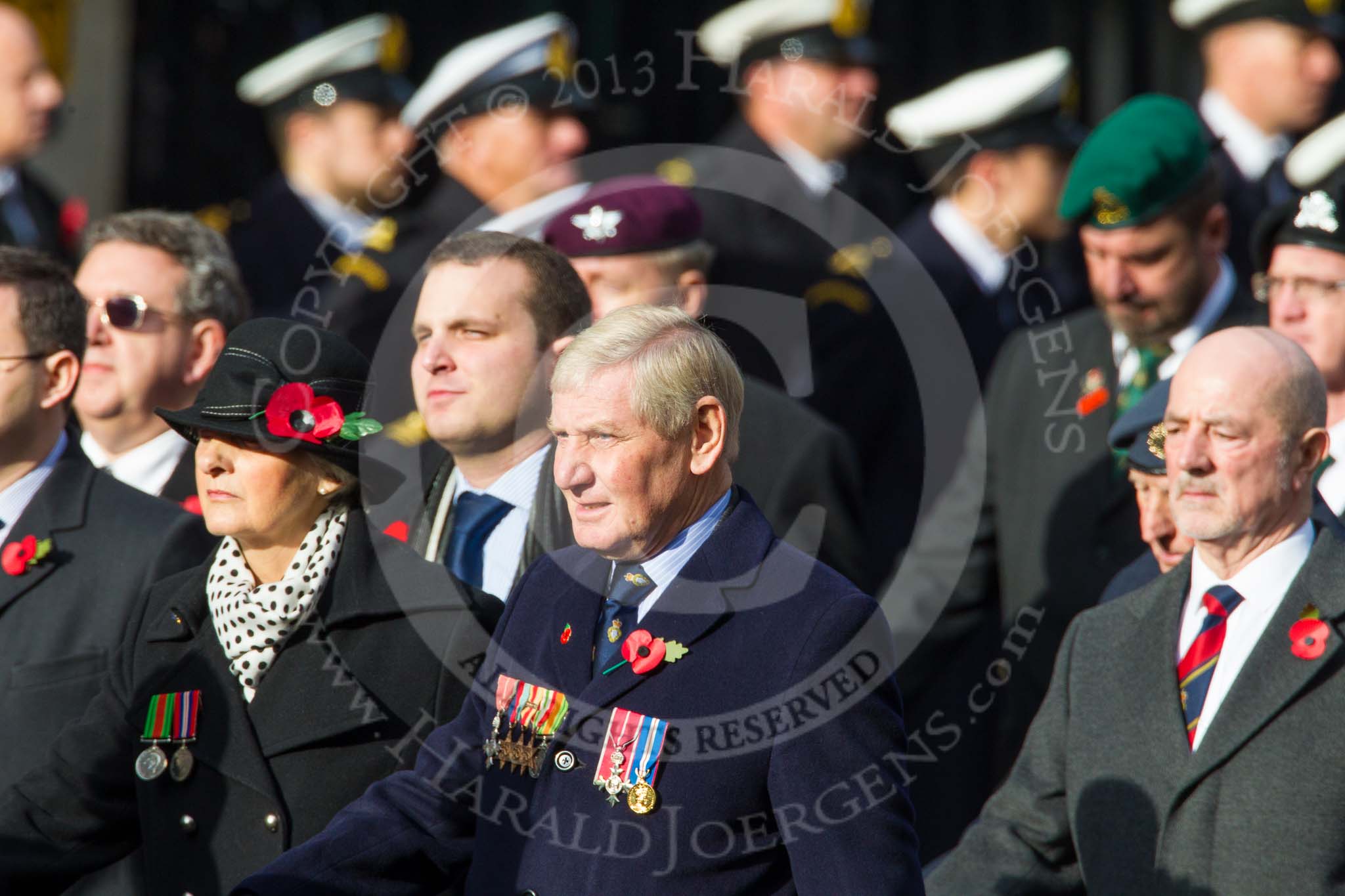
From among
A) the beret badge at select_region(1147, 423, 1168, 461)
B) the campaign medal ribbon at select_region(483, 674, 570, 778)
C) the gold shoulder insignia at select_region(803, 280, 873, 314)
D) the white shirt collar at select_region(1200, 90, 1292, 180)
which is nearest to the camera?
the campaign medal ribbon at select_region(483, 674, 570, 778)

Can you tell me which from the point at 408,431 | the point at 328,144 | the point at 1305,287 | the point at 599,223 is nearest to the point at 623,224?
the point at 599,223

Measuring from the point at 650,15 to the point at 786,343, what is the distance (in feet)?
8.41

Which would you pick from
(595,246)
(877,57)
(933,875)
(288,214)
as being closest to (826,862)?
(933,875)

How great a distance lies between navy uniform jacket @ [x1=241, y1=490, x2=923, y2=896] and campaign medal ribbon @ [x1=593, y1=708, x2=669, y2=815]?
0.7 inches

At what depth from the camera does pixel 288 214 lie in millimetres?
8695

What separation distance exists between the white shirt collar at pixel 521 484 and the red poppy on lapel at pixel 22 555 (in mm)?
1077

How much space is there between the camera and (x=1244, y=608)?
4094mm

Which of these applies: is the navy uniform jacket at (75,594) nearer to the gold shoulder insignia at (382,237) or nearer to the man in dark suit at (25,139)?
the gold shoulder insignia at (382,237)

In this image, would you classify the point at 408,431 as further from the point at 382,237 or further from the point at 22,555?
the point at 382,237

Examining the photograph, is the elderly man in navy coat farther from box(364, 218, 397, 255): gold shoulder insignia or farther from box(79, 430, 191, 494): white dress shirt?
box(364, 218, 397, 255): gold shoulder insignia

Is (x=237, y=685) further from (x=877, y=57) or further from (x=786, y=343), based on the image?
(x=877, y=57)

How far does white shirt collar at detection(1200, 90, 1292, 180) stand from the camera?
7.80 meters

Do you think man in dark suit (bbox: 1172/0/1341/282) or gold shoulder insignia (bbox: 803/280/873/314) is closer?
gold shoulder insignia (bbox: 803/280/873/314)

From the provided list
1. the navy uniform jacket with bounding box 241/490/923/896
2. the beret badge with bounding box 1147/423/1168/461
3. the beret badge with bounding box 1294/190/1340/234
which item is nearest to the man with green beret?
the beret badge with bounding box 1294/190/1340/234
